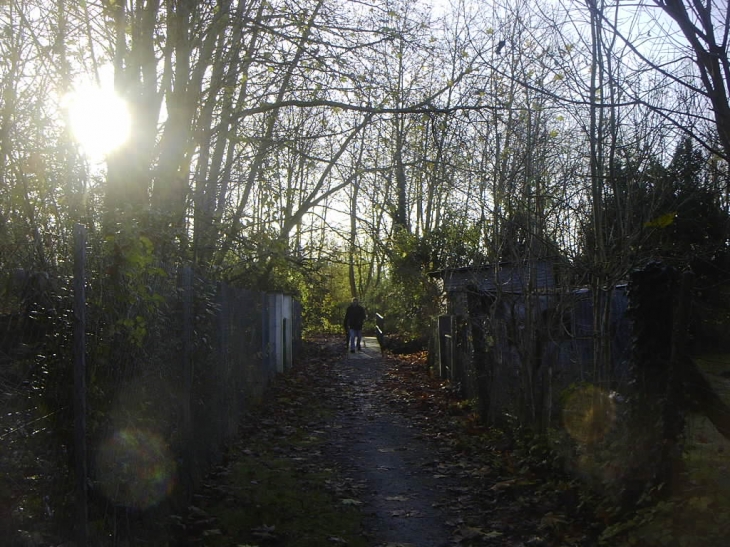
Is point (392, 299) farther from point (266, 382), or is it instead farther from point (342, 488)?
point (342, 488)

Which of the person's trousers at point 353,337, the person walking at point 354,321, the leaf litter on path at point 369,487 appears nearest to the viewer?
the leaf litter on path at point 369,487

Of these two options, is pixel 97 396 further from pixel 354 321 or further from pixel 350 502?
pixel 354 321

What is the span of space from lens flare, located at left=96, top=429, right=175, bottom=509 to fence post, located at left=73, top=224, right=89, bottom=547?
1.18 feet

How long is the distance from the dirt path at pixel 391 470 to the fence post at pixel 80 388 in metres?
2.73

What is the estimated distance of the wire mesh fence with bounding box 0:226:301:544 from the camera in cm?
387

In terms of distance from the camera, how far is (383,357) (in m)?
26.7

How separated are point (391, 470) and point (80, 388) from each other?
5282mm

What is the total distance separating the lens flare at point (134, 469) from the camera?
15.9 ft

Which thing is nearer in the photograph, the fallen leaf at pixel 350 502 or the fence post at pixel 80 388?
the fence post at pixel 80 388

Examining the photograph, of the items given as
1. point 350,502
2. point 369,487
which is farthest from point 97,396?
point 369,487

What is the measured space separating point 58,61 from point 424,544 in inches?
276

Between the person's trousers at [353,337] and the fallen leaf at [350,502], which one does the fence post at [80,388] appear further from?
the person's trousers at [353,337]

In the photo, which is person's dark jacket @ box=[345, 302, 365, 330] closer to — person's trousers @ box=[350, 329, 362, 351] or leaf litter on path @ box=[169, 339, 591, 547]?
person's trousers @ box=[350, 329, 362, 351]

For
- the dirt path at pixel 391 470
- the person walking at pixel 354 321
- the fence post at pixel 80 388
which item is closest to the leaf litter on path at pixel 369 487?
the dirt path at pixel 391 470
